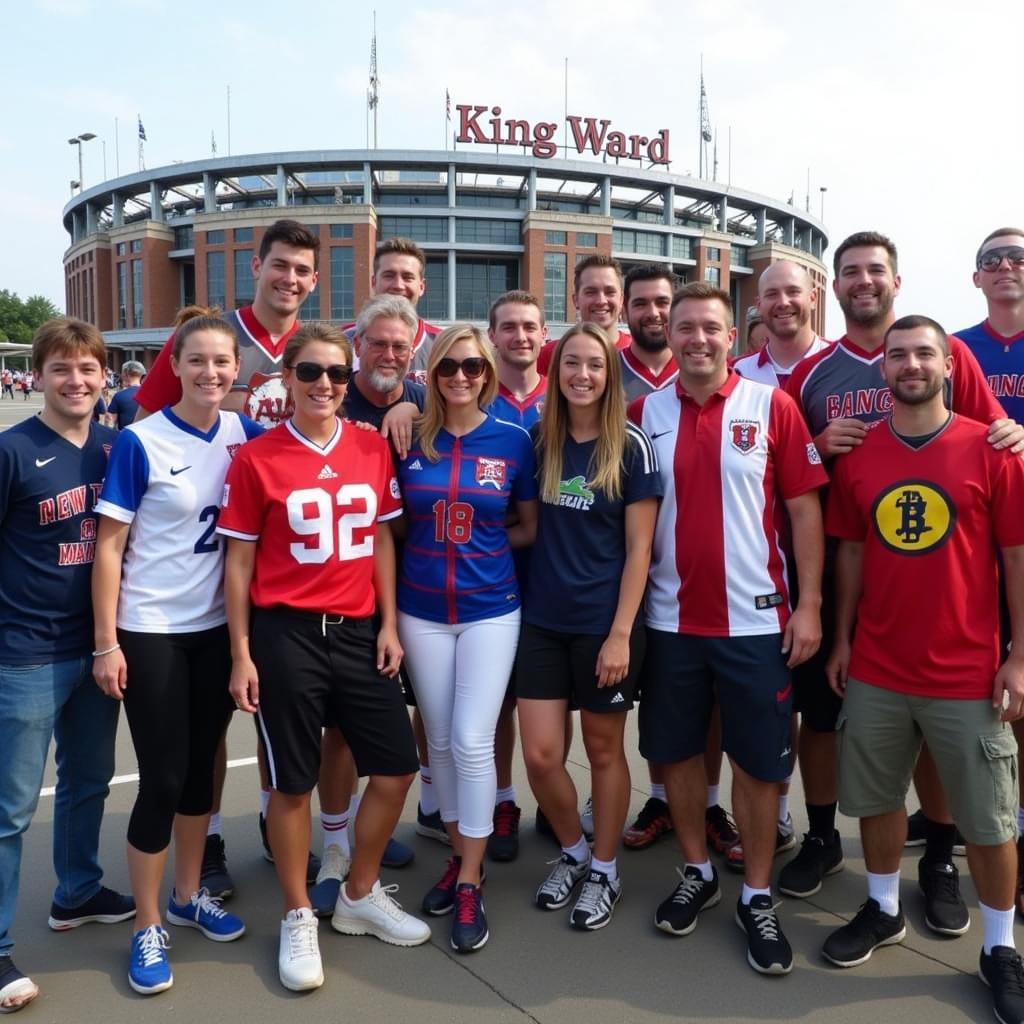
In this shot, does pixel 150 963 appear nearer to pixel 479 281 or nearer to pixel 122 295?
pixel 479 281

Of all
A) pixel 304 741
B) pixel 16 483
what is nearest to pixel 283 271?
pixel 16 483

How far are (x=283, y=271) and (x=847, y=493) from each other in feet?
9.36

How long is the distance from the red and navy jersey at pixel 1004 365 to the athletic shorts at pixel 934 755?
1.65 metres

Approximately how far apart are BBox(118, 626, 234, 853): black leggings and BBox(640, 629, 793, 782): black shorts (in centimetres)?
181

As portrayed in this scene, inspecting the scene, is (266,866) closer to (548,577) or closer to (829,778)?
(548,577)

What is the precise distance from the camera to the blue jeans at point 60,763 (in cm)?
311

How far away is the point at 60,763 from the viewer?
3.47 meters

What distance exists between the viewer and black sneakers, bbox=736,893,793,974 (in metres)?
3.18

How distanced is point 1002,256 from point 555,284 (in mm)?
56356

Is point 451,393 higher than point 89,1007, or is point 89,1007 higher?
point 451,393

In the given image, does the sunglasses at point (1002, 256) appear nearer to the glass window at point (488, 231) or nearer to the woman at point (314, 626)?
the woman at point (314, 626)

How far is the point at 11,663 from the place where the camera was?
10.2 feet

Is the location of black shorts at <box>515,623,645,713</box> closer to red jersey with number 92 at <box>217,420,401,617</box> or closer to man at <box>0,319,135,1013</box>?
red jersey with number 92 at <box>217,420,401,617</box>

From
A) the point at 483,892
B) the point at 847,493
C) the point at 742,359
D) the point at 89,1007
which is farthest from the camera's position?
the point at 742,359
